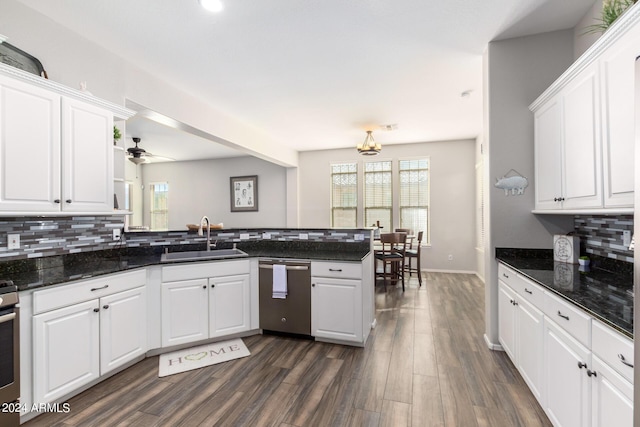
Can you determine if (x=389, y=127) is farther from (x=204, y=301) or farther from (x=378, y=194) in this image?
(x=204, y=301)

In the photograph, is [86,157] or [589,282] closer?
[589,282]

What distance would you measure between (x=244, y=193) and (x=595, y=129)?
7.25 metres

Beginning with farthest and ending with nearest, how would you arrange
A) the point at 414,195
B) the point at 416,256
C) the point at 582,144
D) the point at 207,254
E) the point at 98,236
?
the point at 414,195, the point at 416,256, the point at 207,254, the point at 98,236, the point at 582,144

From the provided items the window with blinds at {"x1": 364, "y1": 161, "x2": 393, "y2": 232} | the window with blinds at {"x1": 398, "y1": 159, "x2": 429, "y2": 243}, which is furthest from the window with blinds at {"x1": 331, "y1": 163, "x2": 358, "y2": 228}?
the window with blinds at {"x1": 398, "y1": 159, "x2": 429, "y2": 243}

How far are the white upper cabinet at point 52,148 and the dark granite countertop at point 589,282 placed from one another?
3282 mm

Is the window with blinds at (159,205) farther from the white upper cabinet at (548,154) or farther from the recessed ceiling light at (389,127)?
the white upper cabinet at (548,154)

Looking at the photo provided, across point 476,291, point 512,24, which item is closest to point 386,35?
point 512,24

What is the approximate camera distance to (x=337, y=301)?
9.62ft

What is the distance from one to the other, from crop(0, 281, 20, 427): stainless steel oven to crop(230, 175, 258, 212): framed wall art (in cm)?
624

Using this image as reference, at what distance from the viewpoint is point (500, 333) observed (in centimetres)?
271

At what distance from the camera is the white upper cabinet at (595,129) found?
1.53m

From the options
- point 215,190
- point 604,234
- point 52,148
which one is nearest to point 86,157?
point 52,148

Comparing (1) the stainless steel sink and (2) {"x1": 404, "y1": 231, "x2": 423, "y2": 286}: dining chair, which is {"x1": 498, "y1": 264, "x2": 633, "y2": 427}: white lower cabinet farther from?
(2) {"x1": 404, "y1": 231, "x2": 423, "y2": 286}: dining chair

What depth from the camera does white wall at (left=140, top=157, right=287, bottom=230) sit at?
7809mm
